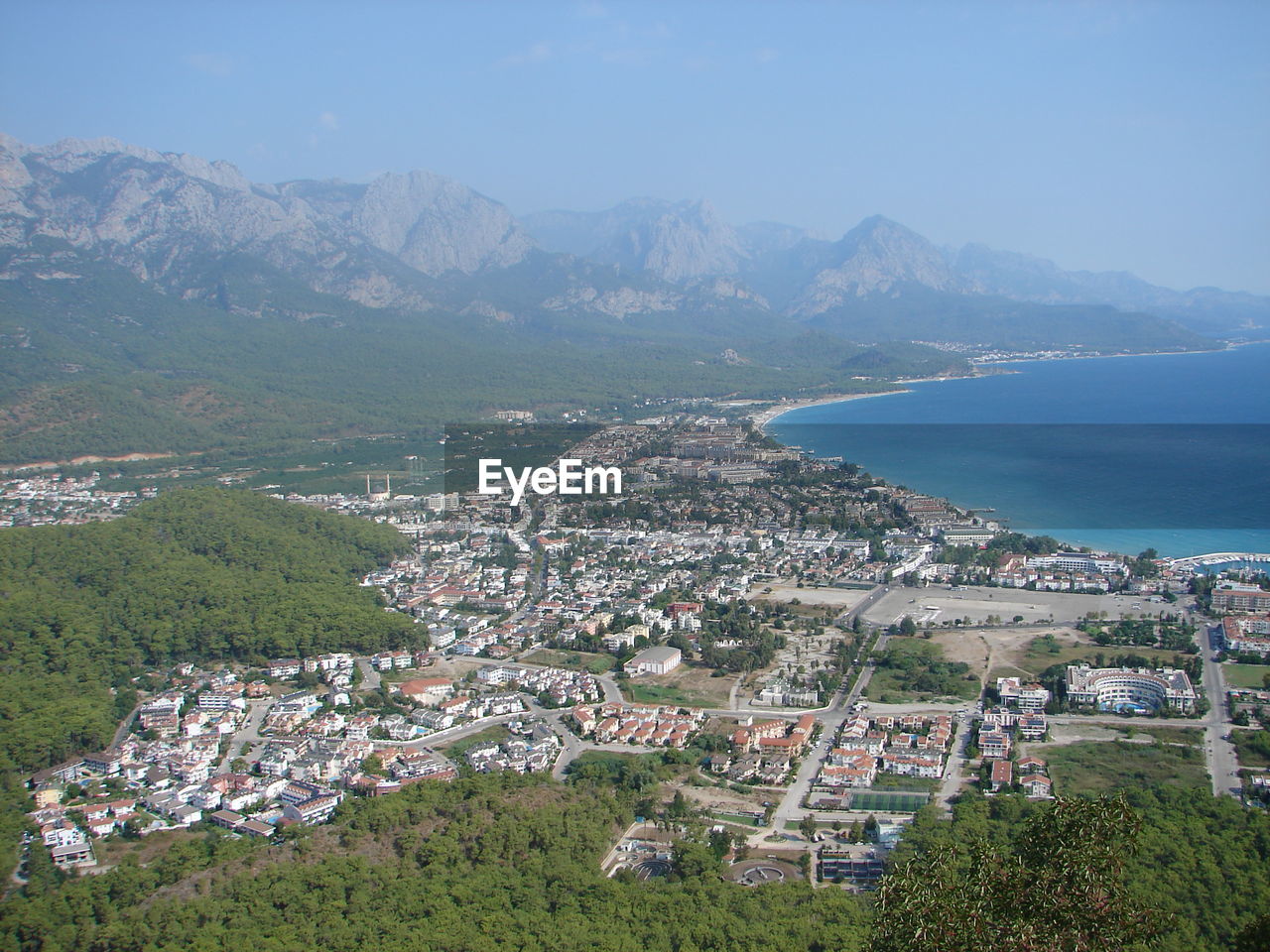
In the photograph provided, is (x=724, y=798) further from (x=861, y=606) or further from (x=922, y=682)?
(x=861, y=606)

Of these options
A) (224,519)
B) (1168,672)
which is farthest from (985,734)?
(224,519)

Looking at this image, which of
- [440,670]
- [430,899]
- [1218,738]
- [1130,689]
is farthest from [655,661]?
[1218,738]

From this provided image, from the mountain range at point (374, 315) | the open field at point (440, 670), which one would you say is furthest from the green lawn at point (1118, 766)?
the mountain range at point (374, 315)

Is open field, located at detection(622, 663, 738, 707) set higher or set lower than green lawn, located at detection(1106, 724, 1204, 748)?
lower

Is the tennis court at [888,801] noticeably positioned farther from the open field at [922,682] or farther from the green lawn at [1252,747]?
the green lawn at [1252,747]

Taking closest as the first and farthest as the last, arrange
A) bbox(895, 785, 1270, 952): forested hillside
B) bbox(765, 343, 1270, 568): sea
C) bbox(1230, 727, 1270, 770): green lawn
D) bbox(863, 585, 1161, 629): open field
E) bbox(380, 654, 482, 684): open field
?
bbox(895, 785, 1270, 952): forested hillside, bbox(1230, 727, 1270, 770): green lawn, bbox(380, 654, 482, 684): open field, bbox(863, 585, 1161, 629): open field, bbox(765, 343, 1270, 568): sea

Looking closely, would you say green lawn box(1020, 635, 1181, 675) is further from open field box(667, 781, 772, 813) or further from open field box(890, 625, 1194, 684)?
open field box(667, 781, 772, 813)

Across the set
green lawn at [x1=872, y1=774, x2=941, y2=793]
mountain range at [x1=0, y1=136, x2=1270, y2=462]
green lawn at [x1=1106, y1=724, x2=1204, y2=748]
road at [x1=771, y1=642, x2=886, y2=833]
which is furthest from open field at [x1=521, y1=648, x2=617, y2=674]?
mountain range at [x1=0, y1=136, x2=1270, y2=462]
